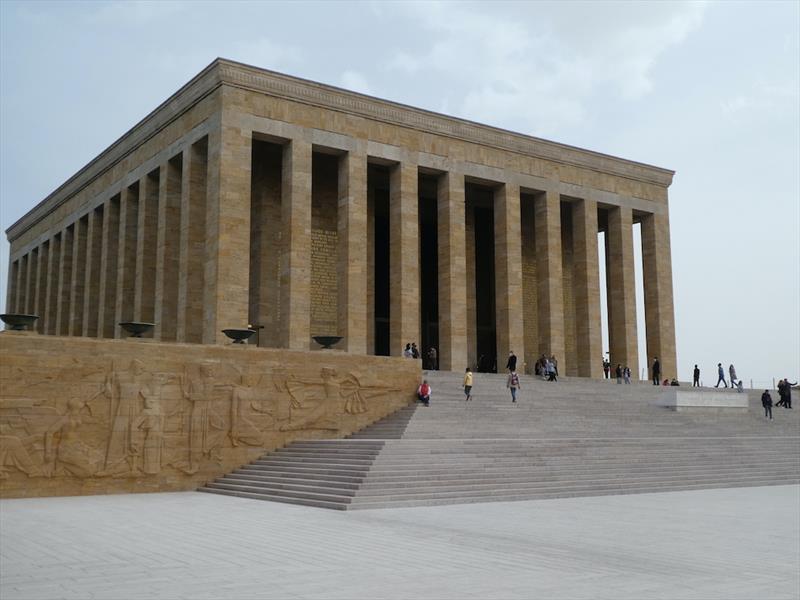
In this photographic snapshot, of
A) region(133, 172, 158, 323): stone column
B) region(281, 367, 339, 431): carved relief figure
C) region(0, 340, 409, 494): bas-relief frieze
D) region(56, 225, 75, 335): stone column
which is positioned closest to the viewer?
region(0, 340, 409, 494): bas-relief frieze

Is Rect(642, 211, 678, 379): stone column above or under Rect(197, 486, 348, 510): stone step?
above

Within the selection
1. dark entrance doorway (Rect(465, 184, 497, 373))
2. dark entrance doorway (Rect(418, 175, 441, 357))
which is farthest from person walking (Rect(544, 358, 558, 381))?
dark entrance doorway (Rect(418, 175, 441, 357))

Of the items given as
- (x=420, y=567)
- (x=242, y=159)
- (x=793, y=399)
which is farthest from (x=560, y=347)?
(x=420, y=567)

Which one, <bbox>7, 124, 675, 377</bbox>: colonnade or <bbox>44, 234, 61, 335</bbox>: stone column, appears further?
<bbox>44, 234, 61, 335</bbox>: stone column

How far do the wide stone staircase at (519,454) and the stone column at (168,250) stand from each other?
31.5 ft

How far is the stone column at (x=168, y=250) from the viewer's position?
89.0ft

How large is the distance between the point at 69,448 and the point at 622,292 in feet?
80.0

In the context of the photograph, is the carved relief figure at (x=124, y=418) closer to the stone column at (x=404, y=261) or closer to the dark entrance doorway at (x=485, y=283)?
the stone column at (x=404, y=261)

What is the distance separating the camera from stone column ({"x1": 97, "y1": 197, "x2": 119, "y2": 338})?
3126cm

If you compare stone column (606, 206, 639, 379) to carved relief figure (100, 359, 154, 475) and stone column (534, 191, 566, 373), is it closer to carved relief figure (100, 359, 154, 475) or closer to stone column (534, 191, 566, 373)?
stone column (534, 191, 566, 373)

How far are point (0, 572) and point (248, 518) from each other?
443 cm

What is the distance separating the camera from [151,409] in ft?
53.9

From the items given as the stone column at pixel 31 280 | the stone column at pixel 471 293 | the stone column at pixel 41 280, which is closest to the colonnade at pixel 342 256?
the stone column at pixel 471 293

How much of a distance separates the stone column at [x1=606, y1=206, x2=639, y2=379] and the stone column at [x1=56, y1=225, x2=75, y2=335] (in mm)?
23628
